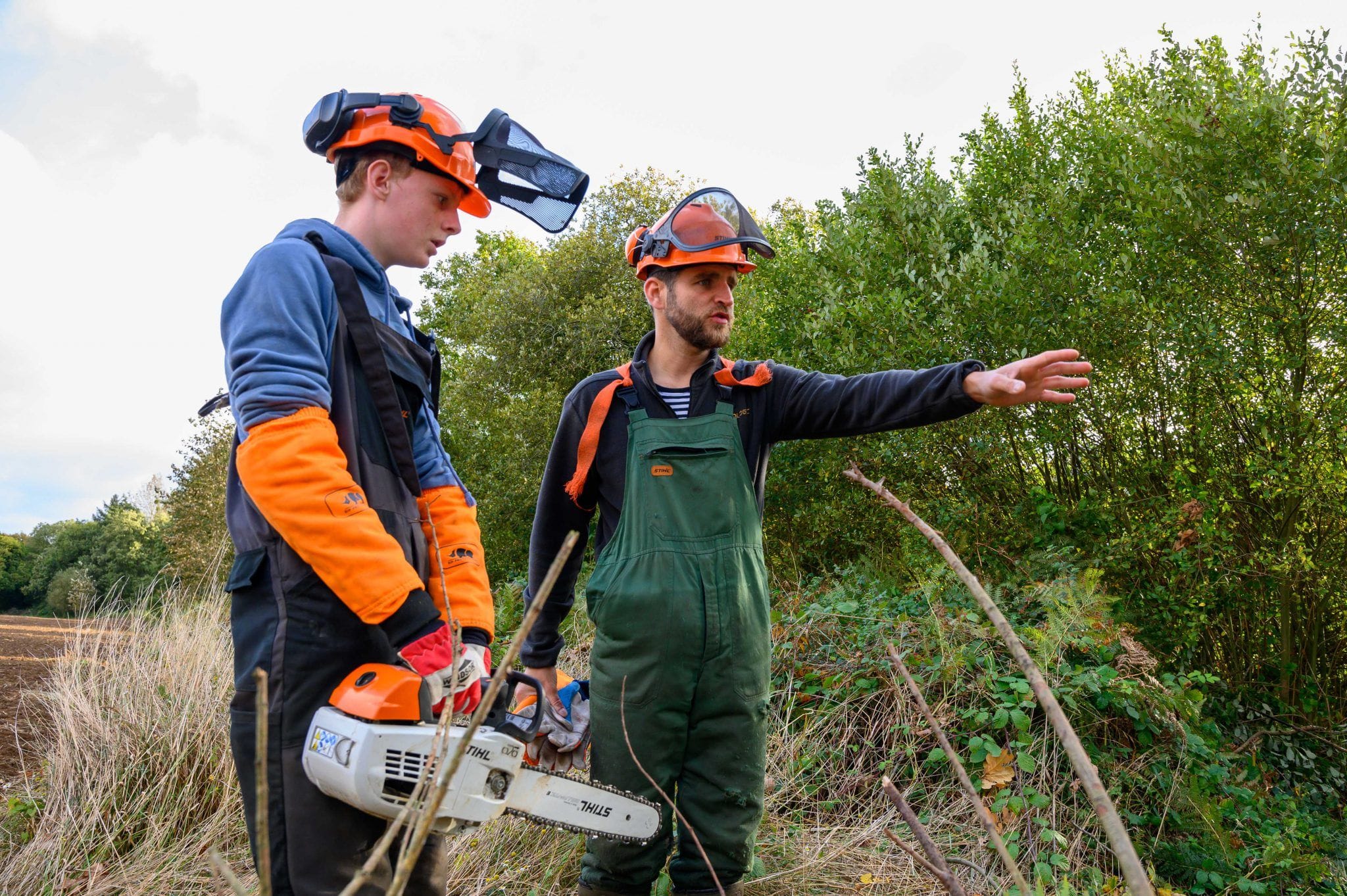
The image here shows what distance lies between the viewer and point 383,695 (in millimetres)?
1843

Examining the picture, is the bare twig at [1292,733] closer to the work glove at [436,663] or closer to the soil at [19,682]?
the work glove at [436,663]

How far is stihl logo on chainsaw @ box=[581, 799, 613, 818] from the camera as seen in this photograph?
7.94 ft

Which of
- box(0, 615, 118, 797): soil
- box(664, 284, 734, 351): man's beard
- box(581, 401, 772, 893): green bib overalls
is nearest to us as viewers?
box(581, 401, 772, 893): green bib overalls

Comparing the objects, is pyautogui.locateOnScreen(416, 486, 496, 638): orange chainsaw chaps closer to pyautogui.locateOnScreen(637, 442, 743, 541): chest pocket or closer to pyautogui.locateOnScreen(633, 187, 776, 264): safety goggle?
pyautogui.locateOnScreen(637, 442, 743, 541): chest pocket

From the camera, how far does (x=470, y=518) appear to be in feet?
7.87

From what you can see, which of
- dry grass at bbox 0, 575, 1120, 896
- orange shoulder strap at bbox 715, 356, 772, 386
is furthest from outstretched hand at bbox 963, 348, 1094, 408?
dry grass at bbox 0, 575, 1120, 896

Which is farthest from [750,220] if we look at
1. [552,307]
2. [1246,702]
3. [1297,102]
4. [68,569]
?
[68,569]

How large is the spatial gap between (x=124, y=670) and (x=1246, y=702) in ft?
22.3

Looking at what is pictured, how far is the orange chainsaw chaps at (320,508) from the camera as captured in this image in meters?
1.82

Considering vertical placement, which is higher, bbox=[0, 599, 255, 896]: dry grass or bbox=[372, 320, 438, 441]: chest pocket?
bbox=[372, 320, 438, 441]: chest pocket

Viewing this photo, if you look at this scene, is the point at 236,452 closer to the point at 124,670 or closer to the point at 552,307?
the point at 124,670

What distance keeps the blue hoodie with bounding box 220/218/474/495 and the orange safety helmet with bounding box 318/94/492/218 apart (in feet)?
0.86

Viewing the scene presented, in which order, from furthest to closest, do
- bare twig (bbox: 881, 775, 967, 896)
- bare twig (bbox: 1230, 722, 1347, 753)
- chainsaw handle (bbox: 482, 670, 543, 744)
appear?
bare twig (bbox: 1230, 722, 1347, 753)
chainsaw handle (bbox: 482, 670, 543, 744)
bare twig (bbox: 881, 775, 967, 896)

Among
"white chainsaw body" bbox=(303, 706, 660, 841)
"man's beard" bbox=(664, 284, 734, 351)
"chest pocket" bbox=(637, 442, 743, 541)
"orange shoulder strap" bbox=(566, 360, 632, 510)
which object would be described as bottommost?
"white chainsaw body" bbox=(303, 706, 660, 841)
